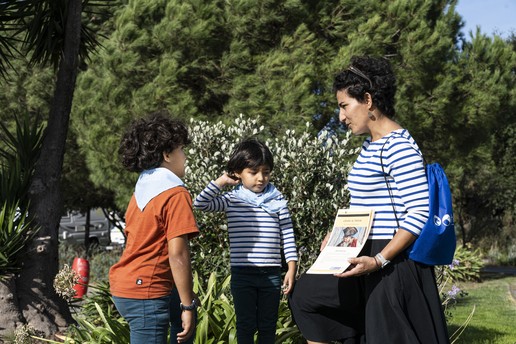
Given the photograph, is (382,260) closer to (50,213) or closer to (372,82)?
(372,82)

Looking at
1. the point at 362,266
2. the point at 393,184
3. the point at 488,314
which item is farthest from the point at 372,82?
the point at 488,314

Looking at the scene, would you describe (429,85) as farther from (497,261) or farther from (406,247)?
(406,247)

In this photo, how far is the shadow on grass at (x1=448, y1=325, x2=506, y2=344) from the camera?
715cm

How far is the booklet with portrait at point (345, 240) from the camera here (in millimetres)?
3254

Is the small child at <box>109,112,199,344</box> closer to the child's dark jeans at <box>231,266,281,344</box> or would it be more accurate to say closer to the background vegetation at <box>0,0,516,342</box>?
the child's dark jeans at <box>231,266,281,344</box>

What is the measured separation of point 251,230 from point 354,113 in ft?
5.04

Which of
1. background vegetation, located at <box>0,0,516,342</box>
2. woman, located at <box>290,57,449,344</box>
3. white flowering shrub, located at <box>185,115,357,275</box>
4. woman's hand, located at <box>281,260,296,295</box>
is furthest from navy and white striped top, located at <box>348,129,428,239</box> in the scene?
background vegetation, located at <box>0,0,516,342</box>

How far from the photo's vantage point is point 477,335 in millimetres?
7566

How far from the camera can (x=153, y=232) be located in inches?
139

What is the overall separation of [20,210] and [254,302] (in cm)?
303

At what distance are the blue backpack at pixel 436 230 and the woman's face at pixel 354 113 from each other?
409 millimetres

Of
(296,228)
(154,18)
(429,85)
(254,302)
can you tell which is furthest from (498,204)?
(254,302)

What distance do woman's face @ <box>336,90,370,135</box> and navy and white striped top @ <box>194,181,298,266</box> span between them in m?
1.44

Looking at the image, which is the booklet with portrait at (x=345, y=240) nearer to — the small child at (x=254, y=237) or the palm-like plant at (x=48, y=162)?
the small child at (x=254, y=237)
